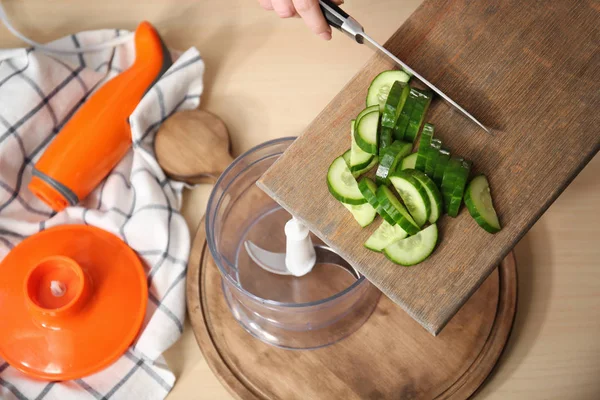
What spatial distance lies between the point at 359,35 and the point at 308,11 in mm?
101

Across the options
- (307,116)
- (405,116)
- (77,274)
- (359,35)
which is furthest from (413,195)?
(77,274)

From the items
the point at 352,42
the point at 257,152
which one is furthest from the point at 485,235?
the point at 352,42

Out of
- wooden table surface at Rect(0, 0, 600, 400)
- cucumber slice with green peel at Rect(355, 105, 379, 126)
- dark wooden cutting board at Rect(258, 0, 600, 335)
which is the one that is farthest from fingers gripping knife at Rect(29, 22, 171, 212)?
cucumber slice with green peel at Rect(355, 105, 379, 126)

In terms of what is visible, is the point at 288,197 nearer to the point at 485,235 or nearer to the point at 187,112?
the point at 485,235

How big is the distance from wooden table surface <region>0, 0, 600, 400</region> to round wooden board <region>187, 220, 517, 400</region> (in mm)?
47

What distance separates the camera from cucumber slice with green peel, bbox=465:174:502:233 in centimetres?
89

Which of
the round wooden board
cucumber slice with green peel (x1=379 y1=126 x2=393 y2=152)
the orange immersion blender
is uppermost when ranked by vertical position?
cucumber slice with green peel (x1=379 y1=126 x2=393 y2=152)

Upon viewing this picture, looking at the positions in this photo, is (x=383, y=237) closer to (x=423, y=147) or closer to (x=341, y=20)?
(x=423, y=147)

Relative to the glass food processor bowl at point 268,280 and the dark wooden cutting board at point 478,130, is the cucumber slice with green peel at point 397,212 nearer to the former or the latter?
the dark wooden cutting board at point 478,130

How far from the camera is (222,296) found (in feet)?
4.00

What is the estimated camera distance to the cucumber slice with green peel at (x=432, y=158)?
915mm

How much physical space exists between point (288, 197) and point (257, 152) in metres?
0.34

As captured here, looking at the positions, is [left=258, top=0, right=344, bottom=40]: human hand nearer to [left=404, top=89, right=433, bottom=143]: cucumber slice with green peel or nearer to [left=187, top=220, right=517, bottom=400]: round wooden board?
[left=404, top=89, right=433, bottom=143]: cucumber slice with green peel

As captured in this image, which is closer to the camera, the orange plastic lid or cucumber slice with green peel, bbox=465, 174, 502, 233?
cucumber slice with green peel, bbox=465, 174, 502, 233
